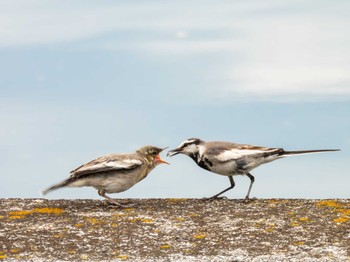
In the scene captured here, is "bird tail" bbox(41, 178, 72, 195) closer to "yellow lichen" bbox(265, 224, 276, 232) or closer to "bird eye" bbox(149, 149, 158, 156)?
"bird eye" bbox(149, 149, 158, 156)

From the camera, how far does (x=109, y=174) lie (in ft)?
34.0

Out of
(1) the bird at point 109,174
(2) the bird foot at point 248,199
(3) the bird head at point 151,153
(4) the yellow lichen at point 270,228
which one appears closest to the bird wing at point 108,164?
(1) the bird at point 109,174

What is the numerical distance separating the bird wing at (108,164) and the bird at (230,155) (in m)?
1.33

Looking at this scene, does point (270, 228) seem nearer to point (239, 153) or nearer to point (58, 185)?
point (239, 153)

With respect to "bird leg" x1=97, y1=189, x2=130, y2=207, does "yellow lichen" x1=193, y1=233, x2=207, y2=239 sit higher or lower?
lower

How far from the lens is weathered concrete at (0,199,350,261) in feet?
25.4

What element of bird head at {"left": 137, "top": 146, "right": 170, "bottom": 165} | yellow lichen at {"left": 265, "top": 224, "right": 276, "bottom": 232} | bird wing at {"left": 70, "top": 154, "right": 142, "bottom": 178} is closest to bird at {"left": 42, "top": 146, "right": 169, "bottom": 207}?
bird wing at {"left": 70, "top": 154, "right": 142, "bottom": 178}

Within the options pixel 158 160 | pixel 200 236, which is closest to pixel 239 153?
pixel 158 160

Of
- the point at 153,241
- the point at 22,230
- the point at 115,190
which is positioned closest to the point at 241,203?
the point at 115,190

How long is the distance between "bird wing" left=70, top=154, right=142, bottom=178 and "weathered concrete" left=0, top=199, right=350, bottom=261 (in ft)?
1.73

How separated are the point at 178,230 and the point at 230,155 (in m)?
2.77

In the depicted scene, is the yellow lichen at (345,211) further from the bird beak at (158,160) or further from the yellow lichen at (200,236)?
the bird beak at (158,160)

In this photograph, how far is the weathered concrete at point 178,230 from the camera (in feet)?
25.4

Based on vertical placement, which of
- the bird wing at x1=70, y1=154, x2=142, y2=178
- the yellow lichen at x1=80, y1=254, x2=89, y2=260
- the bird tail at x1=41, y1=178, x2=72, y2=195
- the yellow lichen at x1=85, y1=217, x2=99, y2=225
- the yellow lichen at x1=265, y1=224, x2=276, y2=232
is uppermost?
the bird wing at x1=70, y1=154, x2=142, y2=178
